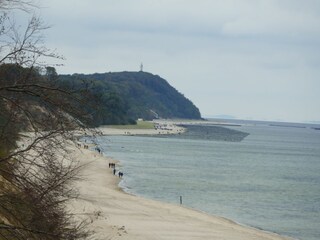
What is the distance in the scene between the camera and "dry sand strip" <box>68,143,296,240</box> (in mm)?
25422

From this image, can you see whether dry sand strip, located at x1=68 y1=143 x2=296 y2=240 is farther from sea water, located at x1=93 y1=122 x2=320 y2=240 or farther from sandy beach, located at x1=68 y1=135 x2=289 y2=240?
sea water, located at x1=93 y1=122 x2=320 y2=240

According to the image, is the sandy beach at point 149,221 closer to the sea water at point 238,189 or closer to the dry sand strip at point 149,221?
the dry sand strip at point 149,221

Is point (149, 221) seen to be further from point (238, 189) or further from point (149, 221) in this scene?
point (238, 189)

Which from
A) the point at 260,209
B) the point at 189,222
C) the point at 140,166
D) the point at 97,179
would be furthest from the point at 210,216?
the point at 140,166

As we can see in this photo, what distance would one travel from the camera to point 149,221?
3002 centimetres

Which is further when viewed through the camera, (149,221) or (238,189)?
(238,189)

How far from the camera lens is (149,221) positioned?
98.5 ft

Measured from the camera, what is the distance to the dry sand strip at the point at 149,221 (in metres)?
25.4

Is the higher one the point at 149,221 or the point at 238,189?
the point at 149,221

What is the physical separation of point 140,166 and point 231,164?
18.8 meters

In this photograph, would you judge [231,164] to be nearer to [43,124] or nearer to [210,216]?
[210,216]

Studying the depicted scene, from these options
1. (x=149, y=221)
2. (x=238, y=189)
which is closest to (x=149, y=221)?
(x=149, y=221)

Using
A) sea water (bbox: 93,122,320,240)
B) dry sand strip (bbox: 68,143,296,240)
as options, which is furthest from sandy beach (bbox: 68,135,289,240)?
sea water (bbox: 93,122,320,240)

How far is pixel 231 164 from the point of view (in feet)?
264
